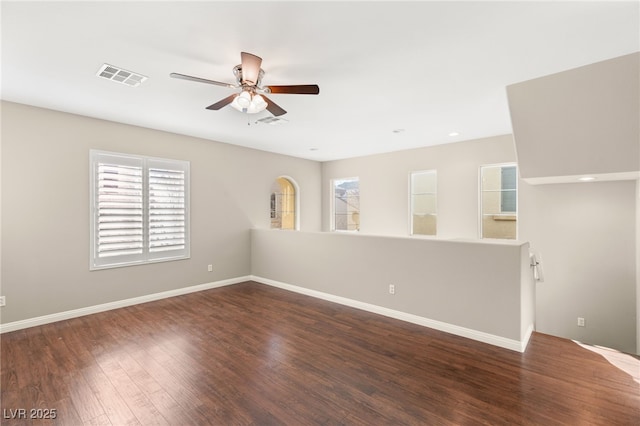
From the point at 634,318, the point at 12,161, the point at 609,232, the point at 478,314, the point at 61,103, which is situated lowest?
the point at 634,318

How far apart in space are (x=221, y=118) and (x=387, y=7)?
293cm

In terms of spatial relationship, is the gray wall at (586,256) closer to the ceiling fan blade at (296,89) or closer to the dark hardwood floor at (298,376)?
the dark hardwood floor at (298,376)

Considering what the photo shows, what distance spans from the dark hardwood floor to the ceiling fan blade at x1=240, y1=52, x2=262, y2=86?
99.4 inches

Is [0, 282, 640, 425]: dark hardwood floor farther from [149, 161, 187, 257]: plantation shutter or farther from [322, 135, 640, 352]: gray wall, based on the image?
[322, 135, 640, 352]: gray wall

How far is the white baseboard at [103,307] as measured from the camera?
3598mm

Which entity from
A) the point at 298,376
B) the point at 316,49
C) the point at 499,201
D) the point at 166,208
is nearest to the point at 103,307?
the point at 166,208

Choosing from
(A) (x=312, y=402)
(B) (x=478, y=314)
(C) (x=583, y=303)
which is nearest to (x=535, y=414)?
(B) (x=478, y=314)

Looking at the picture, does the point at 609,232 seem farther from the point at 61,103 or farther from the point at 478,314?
the point at 61,103

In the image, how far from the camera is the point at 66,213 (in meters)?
3.94

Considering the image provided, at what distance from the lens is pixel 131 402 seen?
87.8 inches

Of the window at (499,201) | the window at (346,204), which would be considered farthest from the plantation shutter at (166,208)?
the window at (499,201)

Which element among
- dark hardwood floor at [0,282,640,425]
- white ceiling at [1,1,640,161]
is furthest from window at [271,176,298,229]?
dark hardwood floor at [0,282,640,425]

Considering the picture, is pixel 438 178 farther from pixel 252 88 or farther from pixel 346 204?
pixel 252 88

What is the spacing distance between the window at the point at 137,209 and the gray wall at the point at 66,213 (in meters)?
0.12
